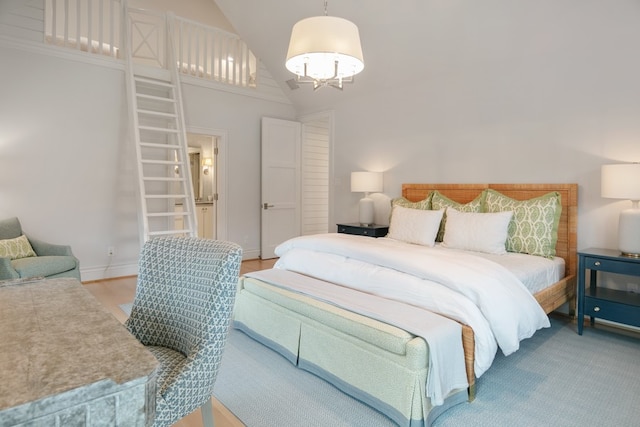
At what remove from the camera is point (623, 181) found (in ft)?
→ 9.50

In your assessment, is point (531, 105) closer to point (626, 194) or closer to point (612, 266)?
point (626, 194)

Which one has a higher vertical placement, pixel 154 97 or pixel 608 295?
pixel 154 97

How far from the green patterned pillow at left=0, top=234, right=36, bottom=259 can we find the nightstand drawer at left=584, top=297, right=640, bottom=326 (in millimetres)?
5159

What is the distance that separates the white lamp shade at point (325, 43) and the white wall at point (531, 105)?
187cm

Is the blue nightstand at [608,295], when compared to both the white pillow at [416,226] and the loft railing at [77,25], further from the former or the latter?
the loft railing at [77,25]

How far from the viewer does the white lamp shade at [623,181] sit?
2854 mm

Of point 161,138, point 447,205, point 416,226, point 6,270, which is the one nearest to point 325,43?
point 416,226

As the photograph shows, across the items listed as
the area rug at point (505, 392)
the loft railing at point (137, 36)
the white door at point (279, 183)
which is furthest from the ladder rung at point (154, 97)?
the area rug at point (505, 392)

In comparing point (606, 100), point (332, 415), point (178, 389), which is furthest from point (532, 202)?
point (178, 389)

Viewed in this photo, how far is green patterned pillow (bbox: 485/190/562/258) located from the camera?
133 inches

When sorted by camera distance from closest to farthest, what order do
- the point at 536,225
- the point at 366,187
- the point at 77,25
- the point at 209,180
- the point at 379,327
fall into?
the point at 379,327, the point at 536,225, the point at 77,25, the point at 366,187, the point at 209,180

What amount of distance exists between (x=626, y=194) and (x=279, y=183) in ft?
14.9

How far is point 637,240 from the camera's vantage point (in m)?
2.89

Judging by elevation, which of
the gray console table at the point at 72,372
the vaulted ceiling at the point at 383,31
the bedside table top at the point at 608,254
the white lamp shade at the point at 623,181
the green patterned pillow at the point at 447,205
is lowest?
the bedside table top at the point at 608,254
